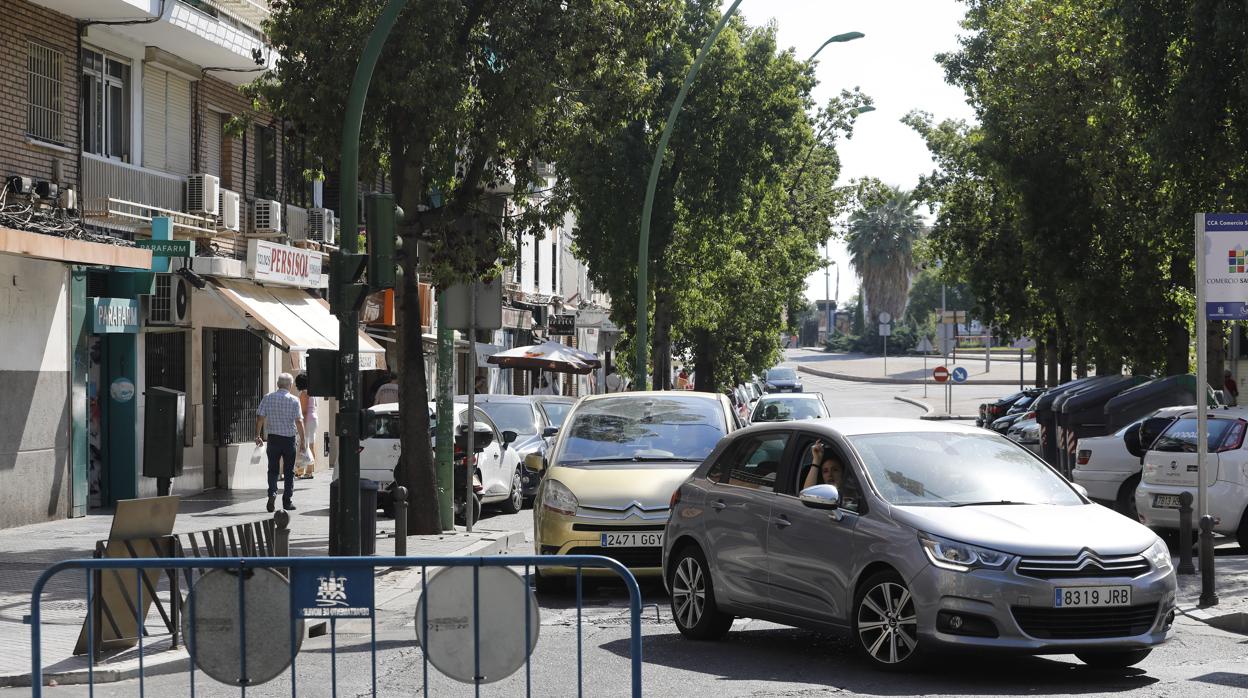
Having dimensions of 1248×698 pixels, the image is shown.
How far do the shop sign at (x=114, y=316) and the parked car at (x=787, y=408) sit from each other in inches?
516

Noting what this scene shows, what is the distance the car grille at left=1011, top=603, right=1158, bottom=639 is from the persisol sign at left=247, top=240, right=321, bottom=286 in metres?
19.4

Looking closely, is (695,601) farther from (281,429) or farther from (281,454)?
(281,454)

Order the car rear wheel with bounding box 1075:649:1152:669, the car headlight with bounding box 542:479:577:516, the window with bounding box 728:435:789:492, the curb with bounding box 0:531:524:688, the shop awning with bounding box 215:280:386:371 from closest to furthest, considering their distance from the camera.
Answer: the curb with bounding box 0:531:524:688 → the car rear wheel with bounding box 1075:649:1152:669 → the window with bounding box 728:435:789:492 → the car headlight with bounding box 542:479:577:516 → the shop awning with bounding box 215:280:386:371

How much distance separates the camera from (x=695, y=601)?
10.7 metres

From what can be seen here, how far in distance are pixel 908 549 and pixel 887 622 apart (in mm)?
464

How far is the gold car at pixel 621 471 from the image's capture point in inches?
509

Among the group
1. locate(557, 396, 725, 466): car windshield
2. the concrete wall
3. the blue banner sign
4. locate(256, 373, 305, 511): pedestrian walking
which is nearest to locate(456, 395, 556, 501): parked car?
locate(256, 373, 305, 511): pedestrian walking

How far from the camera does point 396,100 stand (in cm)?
1745

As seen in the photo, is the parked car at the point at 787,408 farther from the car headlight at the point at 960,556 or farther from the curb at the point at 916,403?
the curb at the point at 916,403

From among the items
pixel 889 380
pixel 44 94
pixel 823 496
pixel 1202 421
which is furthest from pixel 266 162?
pixel 889 380

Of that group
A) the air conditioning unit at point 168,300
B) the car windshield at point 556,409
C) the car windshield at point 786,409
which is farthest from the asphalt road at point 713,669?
the car windshield at point 786,409

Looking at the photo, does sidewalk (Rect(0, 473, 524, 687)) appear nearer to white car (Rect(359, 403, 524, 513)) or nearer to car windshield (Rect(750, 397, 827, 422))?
white car (Rect(359, 403, 524, 513))

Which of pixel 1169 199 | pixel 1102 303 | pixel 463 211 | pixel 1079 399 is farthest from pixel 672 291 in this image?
pixel 463 211

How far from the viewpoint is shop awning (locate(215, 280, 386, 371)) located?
24.7 metres
